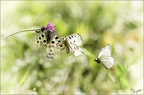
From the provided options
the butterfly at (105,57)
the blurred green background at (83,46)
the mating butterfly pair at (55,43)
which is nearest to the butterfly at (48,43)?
the mating butterfly pair at (55,43)

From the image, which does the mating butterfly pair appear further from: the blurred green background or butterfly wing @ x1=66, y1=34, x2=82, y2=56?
the blurred green background

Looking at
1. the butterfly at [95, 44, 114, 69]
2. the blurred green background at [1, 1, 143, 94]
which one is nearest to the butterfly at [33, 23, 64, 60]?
the butterfly at [95, 44, 114, 69]

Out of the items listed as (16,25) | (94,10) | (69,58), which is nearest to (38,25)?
(16,25)

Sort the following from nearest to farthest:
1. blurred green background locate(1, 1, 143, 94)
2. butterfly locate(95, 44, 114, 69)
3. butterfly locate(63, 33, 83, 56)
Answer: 1. butterfly locate(63, 33, 83, 56)
2. butterfly locate(95, 44, 114, 69)
3. blurred green background locate(1, 1, 143, 94)

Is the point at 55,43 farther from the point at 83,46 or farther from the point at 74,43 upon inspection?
the point at 83,46

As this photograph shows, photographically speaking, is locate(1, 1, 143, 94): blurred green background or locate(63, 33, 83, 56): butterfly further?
locate(1, 1, 143, 94): blurred green background

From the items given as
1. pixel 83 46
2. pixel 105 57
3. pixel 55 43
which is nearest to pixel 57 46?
pixel 55 43
